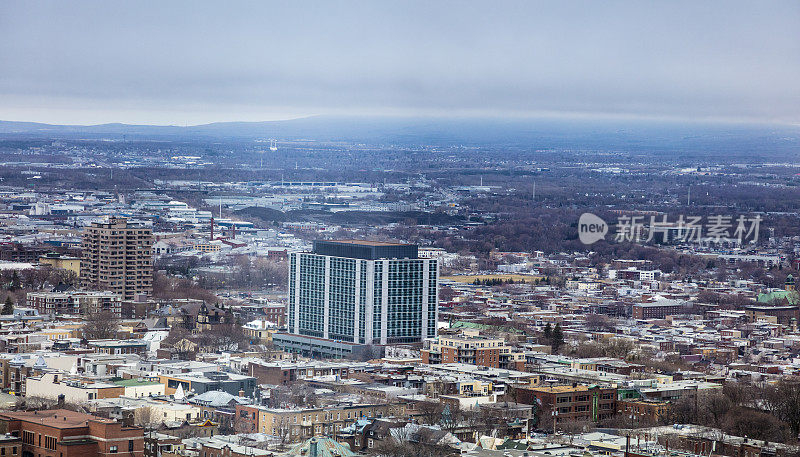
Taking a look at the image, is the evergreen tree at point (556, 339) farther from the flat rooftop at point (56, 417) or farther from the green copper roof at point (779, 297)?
the flat rooftop at point (56, 417)

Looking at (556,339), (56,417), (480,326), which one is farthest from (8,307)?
(56,417)

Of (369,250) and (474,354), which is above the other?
(369,250)

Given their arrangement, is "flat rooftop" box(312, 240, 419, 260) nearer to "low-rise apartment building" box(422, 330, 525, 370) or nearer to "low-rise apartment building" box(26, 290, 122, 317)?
"low-rise apartment building" box(422, 330, 525, 370)

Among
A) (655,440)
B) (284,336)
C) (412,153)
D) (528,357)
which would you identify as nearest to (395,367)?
(528,357)

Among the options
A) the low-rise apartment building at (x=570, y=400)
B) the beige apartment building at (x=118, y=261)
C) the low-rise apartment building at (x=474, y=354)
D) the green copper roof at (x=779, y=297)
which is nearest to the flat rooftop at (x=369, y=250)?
the low-rise apartment building at (x=474, y=354)

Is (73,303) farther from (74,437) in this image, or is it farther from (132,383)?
(74,437)

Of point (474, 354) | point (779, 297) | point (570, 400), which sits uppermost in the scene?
point (570, 400)

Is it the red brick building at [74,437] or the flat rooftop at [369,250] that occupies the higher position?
the flat rooftop at [369,250]
